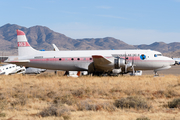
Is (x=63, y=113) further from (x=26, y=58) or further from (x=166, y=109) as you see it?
(x=26, y=58)

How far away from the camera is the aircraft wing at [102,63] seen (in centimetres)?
2785

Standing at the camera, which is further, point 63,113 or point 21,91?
point 21,91

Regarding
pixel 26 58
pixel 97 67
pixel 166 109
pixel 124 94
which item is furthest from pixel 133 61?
pixel 166 109

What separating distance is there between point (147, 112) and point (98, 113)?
2786 mm

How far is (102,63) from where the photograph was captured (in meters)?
28.6

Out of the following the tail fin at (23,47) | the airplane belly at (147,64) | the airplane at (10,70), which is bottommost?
the airplane at (10,70)

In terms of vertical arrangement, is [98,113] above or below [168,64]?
below

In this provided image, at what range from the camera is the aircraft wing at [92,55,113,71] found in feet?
91.4

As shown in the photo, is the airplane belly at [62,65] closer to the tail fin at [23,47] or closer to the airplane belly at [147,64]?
the tail fin at [23,47]

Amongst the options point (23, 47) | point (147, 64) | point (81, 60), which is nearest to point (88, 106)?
point (81, 60)

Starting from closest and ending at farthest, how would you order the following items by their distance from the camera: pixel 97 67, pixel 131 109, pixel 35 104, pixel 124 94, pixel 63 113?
pixel 63 113 < pixel 131 109 < pixel 35 104 < pixel 124 94 < pixel 97 67

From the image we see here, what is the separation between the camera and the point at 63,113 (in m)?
12.0

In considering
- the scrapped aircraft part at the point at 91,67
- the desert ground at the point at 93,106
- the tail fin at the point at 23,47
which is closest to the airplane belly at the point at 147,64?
the scrapped aircraft part at the point at 91,67

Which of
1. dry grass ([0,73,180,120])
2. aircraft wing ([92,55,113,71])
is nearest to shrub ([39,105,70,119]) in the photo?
dry grass ([0,73,180,120])
